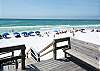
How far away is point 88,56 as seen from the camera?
4.07 meters

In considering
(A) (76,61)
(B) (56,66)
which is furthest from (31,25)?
(B) (56,66)

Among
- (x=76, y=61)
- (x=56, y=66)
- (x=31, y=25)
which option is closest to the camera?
(x=56, y=66)

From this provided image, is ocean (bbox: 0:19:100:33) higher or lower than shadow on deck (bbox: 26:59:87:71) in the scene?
lower

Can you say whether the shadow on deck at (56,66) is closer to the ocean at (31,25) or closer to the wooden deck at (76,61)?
the wooden deck at (76,61)

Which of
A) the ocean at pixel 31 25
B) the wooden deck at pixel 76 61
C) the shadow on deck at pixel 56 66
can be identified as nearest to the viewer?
the wooden deck at pixel 76 61

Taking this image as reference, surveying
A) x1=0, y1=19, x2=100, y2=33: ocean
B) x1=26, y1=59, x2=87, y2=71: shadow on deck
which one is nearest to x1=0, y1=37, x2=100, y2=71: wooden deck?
x1=26, y1=59, x2=87, y2=71: shadow on deck

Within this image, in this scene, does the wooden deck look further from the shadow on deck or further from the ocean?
the ocean

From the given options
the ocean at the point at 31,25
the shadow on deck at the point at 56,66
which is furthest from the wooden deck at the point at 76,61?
the ocean at the point at 31,25

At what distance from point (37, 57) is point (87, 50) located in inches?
83.3

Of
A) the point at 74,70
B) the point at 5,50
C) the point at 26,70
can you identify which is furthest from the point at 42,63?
the point at 5,50

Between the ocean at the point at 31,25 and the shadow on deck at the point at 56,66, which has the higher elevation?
the shadow on deck at the point at 56,66

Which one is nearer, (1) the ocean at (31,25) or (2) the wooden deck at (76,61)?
(2) the wooden deck at (76,61)

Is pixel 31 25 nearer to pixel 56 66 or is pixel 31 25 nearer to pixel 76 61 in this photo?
pixel 76 61

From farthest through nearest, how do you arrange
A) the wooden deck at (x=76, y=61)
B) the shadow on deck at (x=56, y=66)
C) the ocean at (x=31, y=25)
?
1. the ocean at (x=31, y=25)
2. the shadow on deck at (x=56, y=66)
3. the wooden deck at (x=76, y=61)
